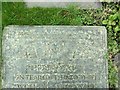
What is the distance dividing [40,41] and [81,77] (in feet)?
1.82

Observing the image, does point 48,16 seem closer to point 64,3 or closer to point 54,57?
point 64,3

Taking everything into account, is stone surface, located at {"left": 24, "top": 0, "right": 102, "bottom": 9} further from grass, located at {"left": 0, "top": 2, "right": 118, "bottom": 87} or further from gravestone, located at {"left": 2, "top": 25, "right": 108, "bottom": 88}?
gravestone, located at {"left": 2, "top": 25, "right": 108, "bottom": 88}

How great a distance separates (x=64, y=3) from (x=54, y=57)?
0.63 meters

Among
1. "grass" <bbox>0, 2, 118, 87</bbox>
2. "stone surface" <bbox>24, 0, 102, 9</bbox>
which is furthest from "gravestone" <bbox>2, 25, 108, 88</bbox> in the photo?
"stone surface" <bbox>24, 0, 102, 9</bbox>

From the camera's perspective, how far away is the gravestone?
172 inches

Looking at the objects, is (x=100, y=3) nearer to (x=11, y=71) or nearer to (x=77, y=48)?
(x=77, y=48)

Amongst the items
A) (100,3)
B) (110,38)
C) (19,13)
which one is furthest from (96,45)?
(19,13)

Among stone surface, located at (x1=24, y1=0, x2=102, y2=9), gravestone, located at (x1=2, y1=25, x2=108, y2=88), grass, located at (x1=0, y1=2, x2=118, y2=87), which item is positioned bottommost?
gravestone, located at (x1=2, y1=25, x2=108, y2=88)

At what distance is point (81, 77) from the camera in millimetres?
4395

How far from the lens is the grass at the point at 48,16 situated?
4562 millimetres

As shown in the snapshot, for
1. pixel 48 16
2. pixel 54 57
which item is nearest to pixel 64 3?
pixel 48 16

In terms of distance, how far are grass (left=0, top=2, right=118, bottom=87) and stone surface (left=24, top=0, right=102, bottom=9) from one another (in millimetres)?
50

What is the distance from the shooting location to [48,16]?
4.61 meters

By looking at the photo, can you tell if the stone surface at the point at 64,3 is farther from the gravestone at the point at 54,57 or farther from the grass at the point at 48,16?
the gravestone at the point at 54,57
